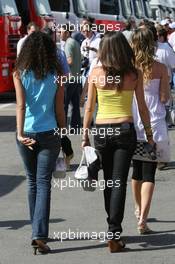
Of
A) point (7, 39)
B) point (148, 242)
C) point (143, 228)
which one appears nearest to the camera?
Answer: point (148, 242)

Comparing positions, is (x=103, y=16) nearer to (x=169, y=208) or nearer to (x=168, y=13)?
(x=168, y=13)

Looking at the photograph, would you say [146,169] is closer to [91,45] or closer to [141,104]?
[141,104]

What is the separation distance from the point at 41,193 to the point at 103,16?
21.0 metres

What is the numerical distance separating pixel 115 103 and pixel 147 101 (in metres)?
0.92

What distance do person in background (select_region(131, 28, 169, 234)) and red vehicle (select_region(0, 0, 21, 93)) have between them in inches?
352

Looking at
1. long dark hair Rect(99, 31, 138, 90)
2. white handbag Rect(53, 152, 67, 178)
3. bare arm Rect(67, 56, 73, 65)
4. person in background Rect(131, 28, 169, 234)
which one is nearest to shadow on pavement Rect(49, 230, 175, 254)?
person in background Rect(131, 28, 169, 234)

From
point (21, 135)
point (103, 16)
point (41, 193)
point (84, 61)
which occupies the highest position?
point (21, 135)

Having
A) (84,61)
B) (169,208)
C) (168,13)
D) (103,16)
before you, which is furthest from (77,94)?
(168,13)

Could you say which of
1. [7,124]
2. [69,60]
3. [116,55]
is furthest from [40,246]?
[7,124]

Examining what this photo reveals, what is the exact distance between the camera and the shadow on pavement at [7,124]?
13.8 meters

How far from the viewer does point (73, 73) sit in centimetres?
1231

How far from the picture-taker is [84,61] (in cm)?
1449

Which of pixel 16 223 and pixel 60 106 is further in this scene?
pixel 16 223

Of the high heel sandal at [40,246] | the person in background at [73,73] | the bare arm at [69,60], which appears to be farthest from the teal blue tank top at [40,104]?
the bare arm at [69,60]
